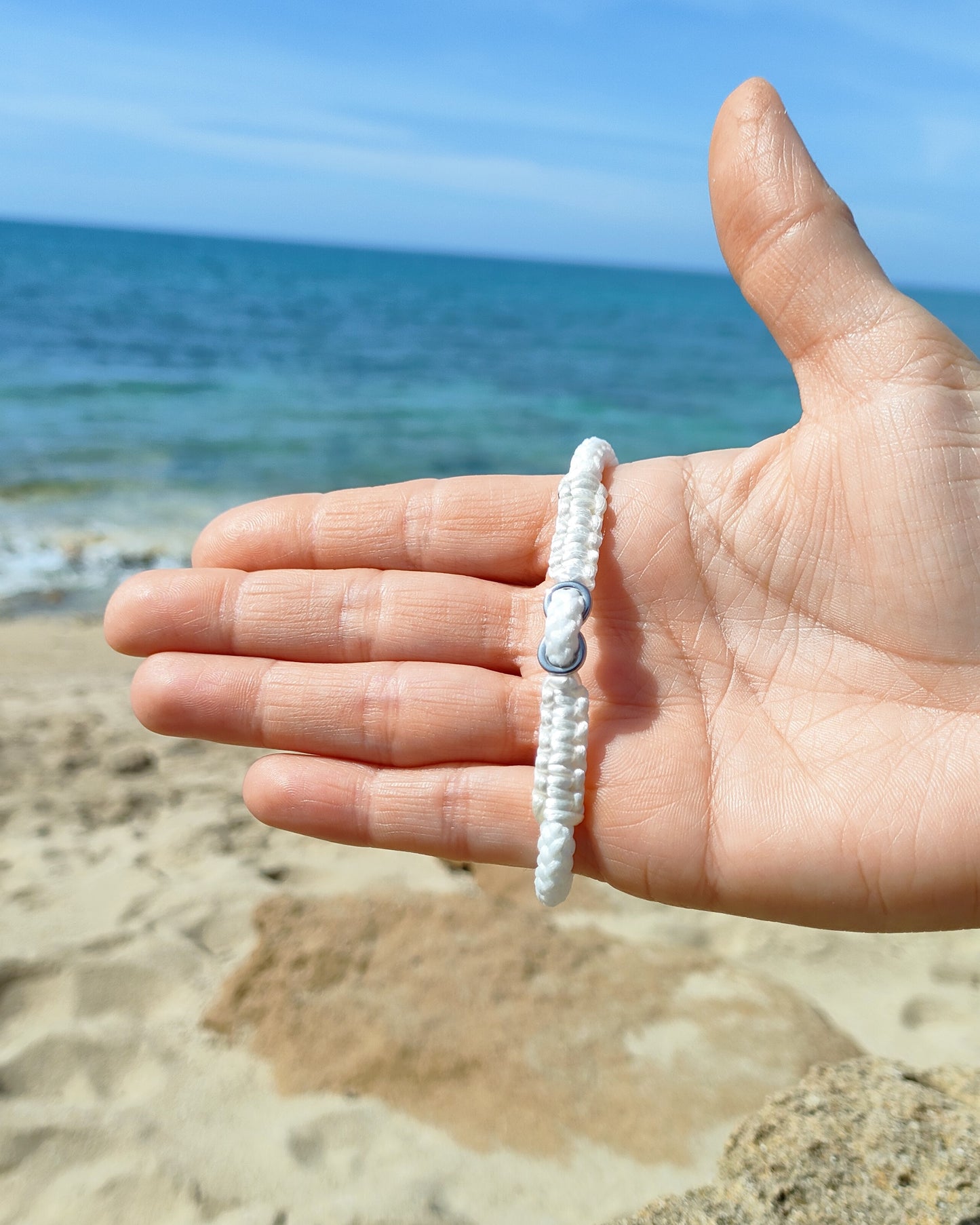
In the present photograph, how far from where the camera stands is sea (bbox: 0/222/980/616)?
788cm

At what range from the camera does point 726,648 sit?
1.91 m

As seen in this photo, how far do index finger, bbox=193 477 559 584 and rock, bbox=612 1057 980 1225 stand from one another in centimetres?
116

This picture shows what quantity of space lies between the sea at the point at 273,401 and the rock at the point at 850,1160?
17.9 feet

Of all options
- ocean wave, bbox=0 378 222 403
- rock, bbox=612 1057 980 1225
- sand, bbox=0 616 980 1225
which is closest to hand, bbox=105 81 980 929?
rock, bbox=612 1057 980 1225

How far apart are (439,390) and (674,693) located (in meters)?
14.3

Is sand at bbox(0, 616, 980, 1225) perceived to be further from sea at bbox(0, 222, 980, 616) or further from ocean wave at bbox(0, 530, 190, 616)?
sea at bbox(0, 222, 980, 616)

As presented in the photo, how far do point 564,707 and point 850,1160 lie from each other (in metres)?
0.92

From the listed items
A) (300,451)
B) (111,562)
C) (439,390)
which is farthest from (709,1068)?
(439,390)

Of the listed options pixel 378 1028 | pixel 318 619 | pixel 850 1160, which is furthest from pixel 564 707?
pixel 378 1028

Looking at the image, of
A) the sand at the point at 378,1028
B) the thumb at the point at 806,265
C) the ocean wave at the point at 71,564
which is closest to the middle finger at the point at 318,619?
the thumb at the point at 806,265

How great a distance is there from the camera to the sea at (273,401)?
7879 mm

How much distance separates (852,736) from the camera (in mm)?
1746

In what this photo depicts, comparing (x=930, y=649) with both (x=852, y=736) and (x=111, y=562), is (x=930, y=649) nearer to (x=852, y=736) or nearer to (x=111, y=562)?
(x=852, y=736)

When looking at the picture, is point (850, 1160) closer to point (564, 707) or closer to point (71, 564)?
point (564, 707)
